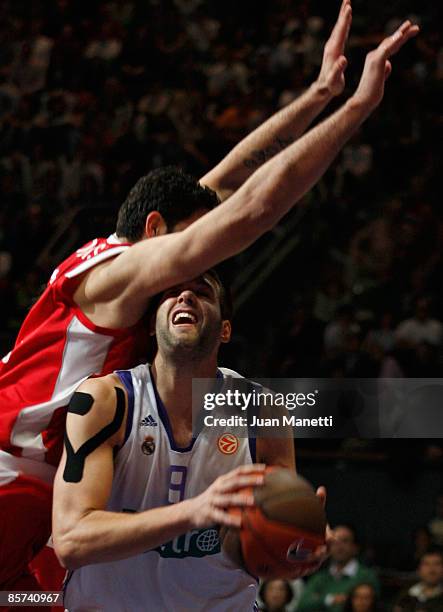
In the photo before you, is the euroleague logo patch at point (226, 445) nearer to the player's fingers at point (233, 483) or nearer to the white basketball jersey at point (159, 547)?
the white basketball jersey at point (159, 547)

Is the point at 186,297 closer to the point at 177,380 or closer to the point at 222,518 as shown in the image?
the point at 177,380

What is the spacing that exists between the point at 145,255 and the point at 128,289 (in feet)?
0.52

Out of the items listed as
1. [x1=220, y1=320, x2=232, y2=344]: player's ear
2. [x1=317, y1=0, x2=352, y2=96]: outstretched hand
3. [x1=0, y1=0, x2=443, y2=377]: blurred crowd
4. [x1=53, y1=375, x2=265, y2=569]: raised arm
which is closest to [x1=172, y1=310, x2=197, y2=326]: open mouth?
[x1=220, y1=320, x2=232, y2=344]: player's ear

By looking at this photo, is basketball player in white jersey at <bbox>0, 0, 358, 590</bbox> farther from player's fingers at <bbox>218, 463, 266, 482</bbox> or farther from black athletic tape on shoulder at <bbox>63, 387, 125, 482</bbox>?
player's fingers at <bbox>218, 463, 266, 482</bbox>

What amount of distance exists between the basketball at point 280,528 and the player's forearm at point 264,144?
5.55ft

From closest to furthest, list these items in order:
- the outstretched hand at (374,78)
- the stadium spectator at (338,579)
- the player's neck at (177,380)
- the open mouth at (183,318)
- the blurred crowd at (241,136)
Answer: the outstretched hand at (374,78) < the open mouth at (183,318) < the player's neck at (177,380) < the stadium spectator at (338,579) < the blurred crowd at (241,136)

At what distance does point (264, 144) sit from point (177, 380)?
4.22 feet

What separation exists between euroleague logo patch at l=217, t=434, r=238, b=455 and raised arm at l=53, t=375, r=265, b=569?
0.40 m

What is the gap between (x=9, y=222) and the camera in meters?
11.2

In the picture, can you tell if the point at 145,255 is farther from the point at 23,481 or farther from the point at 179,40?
the point at 179,40

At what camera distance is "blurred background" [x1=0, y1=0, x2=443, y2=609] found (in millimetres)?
10250

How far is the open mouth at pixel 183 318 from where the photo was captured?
13.2 ft

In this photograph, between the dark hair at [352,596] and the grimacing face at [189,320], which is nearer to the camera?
the grimacing face at [189,320]

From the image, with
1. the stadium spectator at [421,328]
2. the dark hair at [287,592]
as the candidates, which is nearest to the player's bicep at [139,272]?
the dark hair at [287,592]
